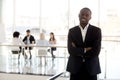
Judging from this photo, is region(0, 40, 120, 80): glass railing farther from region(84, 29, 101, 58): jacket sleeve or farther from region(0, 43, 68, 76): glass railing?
region(84, 29, 101, 58): jacket sleeve

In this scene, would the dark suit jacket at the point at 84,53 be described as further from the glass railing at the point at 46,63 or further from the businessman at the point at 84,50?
the glass railing at the point at 46,63

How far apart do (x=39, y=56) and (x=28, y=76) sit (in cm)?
147

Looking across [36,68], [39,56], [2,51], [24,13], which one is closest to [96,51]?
[36,68]

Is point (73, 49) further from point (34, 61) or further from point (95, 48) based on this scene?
point (34, 61)

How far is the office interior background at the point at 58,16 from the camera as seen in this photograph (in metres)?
11.1

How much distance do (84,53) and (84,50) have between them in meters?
0.03

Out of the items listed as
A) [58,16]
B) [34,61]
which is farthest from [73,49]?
[58,16]

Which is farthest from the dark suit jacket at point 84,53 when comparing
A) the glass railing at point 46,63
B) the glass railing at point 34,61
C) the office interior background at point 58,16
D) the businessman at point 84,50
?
the office interior background at point 58,16

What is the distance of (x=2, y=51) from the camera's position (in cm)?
924

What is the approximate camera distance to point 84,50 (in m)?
2.51

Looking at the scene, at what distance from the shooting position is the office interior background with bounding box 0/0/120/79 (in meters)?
11.1

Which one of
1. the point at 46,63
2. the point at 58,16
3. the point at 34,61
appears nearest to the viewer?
the point at 46,63

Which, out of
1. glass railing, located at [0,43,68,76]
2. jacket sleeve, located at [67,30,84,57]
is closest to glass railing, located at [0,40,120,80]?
glass railing, located at [0,43,68,76]

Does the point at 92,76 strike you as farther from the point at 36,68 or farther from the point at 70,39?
the point at 36,68
